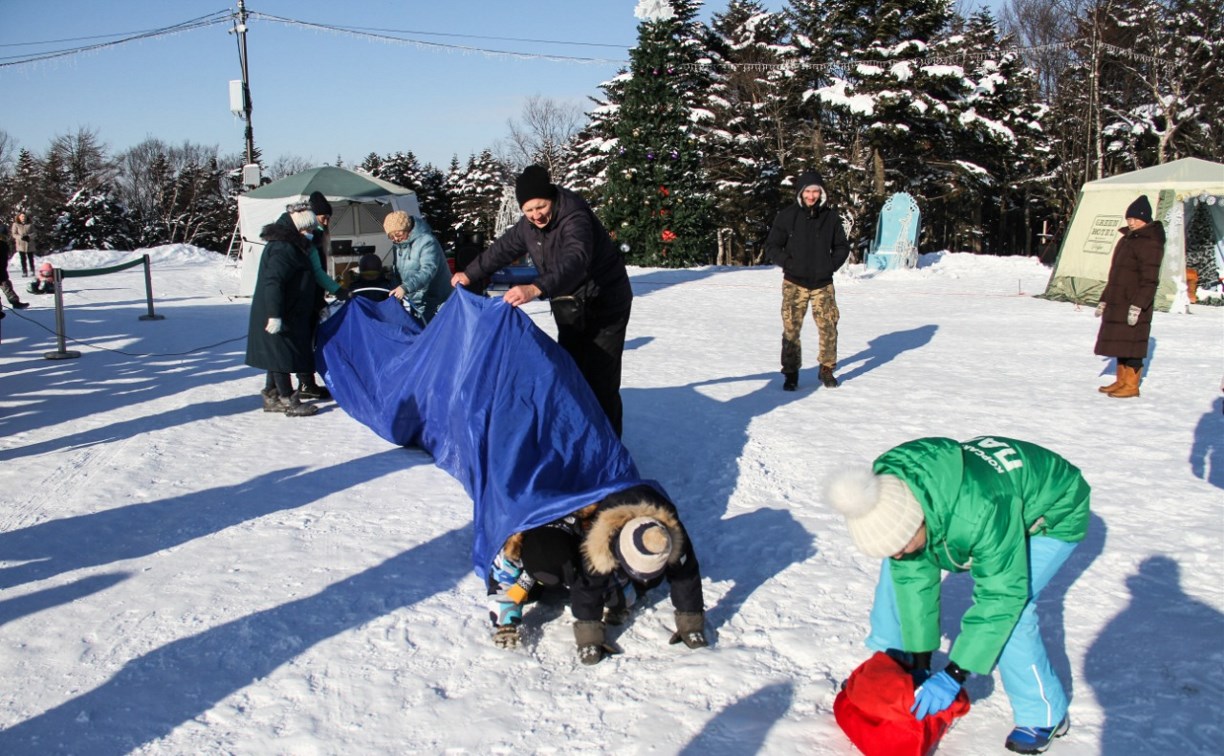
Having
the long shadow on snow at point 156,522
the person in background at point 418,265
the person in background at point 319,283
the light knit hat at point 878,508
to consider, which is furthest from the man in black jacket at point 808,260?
the light knit hat at point 878,508

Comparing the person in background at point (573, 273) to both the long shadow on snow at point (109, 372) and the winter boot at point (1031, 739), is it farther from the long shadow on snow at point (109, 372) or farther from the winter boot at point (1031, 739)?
the long shadow on snow at point (109, 372)

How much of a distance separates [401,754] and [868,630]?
1856 millimetres

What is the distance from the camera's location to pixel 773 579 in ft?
A: 13.2

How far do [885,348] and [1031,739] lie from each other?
8.05m

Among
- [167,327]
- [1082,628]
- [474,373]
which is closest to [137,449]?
[474,373]

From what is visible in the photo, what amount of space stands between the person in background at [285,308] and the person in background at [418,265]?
679mm

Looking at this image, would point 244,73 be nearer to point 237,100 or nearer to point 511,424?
point 237,100

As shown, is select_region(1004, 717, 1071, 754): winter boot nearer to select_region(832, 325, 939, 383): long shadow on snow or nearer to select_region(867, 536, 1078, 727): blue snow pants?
select_region(867, 536, 1078, 727): blue snow pants

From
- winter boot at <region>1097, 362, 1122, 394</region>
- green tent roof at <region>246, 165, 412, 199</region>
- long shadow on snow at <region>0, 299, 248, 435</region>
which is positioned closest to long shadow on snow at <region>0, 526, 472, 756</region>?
long shadow on snow at <region>0, 299, 248, 435</region>

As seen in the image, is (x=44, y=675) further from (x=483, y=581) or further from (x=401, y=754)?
(x=483, y=581)

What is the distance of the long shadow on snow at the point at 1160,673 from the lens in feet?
9.02

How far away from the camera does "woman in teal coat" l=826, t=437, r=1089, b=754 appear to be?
7.73ft

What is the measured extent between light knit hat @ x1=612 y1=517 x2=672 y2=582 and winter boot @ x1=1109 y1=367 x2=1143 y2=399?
19.8ft

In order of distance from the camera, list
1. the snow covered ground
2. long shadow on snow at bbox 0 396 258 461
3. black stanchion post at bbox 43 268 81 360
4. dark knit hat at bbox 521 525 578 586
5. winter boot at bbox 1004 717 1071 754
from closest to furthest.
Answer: winter boot at bbox 1004 717 1071 754
the snow covered ground
dark knit hat at bbox 521 525 578 586
long shadow on snow at bbox 0 396 258 461
black stanchion post at bbox 43 268 81 360
